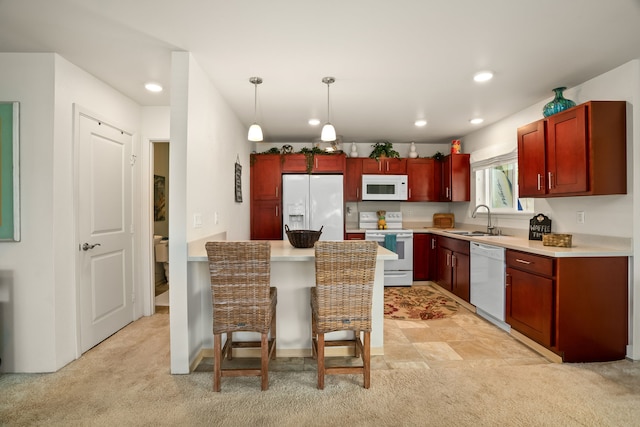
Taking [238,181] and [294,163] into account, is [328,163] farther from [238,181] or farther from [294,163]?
[238,181]

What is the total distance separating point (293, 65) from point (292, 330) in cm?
213

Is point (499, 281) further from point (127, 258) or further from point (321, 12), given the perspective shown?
point (127, 258)

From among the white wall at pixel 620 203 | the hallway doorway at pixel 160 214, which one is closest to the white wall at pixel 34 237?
the hallway doorway at pixel 160 214

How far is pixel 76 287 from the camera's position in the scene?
8.76 ft

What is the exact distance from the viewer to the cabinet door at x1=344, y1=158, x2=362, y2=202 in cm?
538

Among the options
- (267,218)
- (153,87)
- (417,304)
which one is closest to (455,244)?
(417,304)

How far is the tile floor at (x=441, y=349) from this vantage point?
2592 mm

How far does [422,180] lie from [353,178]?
1.14 m

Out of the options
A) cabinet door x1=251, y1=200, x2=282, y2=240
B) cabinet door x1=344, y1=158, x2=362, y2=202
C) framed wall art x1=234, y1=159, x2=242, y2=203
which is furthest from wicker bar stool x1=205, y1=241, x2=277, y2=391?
cabinet door x1=344, y1=158, x2=362, y2=202

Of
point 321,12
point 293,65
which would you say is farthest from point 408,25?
point 293,65

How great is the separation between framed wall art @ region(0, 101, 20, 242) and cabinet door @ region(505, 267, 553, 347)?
13.3ft

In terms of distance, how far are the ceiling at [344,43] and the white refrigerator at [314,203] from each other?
167cm

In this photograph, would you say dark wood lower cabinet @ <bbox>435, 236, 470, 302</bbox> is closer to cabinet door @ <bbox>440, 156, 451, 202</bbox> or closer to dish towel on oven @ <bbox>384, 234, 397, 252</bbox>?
dish towel on oven @ <bbox>384, 234, 397, 252</bbox>

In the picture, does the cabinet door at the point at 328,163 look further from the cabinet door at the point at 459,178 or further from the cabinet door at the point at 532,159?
the cabinet door at the point at 532,159
